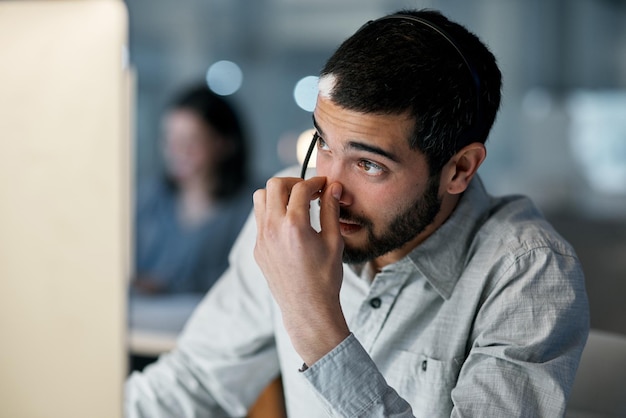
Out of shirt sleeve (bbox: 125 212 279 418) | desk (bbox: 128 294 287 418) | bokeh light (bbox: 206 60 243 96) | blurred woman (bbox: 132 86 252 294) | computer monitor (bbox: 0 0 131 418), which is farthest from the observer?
bokeh light (bbox: 206 60 243 96)

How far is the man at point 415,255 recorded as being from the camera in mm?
798

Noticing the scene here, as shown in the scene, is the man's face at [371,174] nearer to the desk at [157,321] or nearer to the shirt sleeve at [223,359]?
the shirt sleeve at [223,359]

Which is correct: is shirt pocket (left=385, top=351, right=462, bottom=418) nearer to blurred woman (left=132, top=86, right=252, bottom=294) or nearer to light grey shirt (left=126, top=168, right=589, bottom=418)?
light grey shirt (left=126, top=168, right=589, bottom=418)

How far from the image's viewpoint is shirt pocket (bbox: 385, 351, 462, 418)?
907 mm

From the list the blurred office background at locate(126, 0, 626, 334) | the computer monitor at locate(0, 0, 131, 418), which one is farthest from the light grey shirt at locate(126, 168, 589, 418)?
the blurred office background at locate(126, 0, 626, 334)

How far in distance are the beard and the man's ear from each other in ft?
0.07

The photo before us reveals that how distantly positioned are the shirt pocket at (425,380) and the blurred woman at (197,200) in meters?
1.89

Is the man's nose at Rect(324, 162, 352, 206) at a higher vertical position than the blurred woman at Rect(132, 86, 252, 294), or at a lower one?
higher

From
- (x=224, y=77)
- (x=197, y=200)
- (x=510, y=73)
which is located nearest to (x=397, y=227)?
(x=197, y=200)

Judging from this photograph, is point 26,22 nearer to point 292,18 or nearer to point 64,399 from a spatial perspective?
point 64,399

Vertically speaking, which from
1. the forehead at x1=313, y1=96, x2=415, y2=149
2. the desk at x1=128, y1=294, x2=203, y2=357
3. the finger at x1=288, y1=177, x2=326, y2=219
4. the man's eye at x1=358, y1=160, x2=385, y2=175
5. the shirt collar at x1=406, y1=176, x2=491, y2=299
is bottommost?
the desk at x1=128, y1=294, x2=203, y2=357

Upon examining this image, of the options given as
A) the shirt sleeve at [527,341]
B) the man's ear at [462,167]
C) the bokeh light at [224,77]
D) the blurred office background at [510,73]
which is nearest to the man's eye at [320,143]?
the man's ear at [462,167]

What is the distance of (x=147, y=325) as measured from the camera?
1897mm

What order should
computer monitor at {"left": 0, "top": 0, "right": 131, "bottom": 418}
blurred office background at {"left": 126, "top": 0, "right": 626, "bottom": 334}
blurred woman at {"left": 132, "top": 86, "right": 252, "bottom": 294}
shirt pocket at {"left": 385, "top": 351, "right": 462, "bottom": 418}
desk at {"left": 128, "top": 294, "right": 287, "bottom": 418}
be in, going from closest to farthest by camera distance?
1. computer monitor at {"left": 0, "top": 0, "right": 131, "bottom": 418}
2. shirt pocket at {"left": 385, "top": 351, "right": 462, "bottom": 418}
3. desk at {"left": 128, "top": 294, "right": 287, "bottom": 418}
4. blurred woman at {"left": 132, "top": 86, "right": 252, "bottom": 294}
5. blurred office background at {"left": 126, "top": 0, "right": 626, "bottom": 334}
